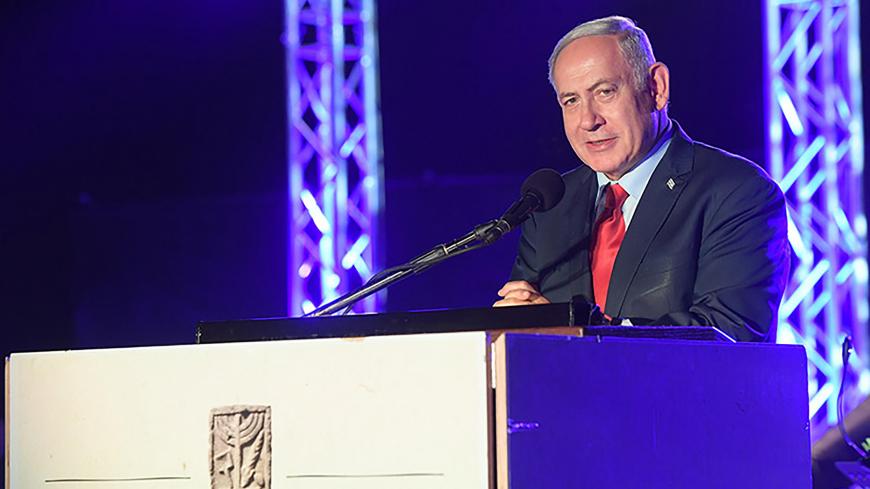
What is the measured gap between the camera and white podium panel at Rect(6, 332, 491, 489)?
146 centimetres

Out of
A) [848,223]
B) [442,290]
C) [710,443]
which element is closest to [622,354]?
[710,443]

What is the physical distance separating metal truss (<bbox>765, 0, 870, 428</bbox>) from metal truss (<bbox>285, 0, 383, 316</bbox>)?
2.07 metres

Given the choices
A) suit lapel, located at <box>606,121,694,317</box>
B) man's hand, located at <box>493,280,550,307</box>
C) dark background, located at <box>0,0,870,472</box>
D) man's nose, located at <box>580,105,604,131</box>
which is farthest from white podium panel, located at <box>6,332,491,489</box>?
dark background, located at <box>0,0,870,472</box>

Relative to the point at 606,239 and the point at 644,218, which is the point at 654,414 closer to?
the point at 644,218

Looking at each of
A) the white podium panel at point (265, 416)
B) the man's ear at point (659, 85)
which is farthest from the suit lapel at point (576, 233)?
the white podium panel at point (265, 416)

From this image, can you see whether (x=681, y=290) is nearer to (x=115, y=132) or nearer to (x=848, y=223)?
(x=848, y=223)

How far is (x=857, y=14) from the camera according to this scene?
5664mm

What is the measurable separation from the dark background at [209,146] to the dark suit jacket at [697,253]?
12.2 feet

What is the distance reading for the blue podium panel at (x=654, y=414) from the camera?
1449mm

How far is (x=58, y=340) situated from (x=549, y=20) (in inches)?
129

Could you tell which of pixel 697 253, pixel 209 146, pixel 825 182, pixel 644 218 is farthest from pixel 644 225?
pixel 209 146

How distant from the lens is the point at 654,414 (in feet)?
5.39

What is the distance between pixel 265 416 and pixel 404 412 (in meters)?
0.20

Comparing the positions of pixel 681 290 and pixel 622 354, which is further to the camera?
pixel 681 290
